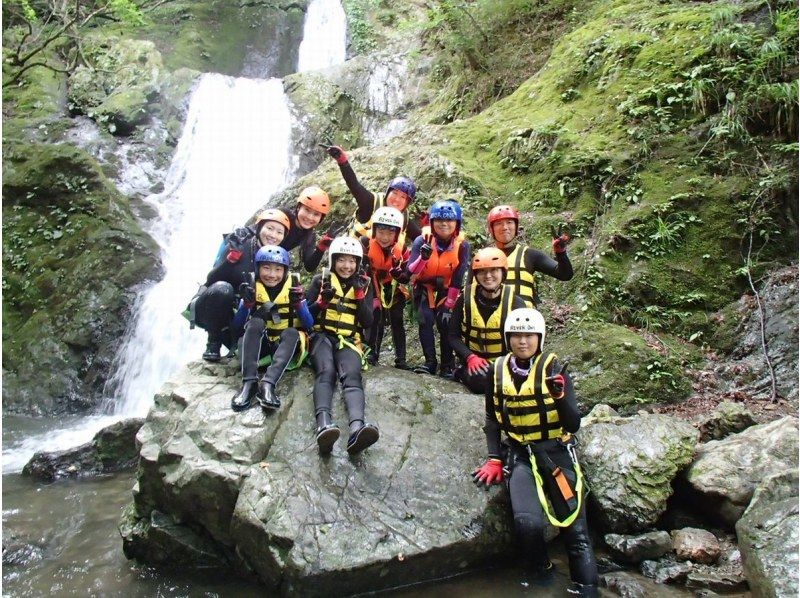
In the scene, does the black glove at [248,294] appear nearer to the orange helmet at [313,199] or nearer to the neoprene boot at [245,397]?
the neoprene boot at [245,397]

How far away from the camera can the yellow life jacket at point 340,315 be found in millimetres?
4871

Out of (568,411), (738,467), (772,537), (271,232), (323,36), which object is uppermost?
(323,36)

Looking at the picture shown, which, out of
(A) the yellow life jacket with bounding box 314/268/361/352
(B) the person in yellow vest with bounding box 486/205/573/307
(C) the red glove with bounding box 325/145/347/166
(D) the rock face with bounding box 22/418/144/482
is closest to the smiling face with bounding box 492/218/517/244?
(B) the person in yellow vest with bounding box 486/205/573/307

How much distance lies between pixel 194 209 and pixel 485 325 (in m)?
9.93

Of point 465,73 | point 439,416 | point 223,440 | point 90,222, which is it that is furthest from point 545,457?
point 90,222

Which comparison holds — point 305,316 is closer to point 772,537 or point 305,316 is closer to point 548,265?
point 548,265

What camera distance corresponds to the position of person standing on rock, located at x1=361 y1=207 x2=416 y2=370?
5.32 meters

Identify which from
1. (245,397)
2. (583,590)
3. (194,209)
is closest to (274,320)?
(245,397)

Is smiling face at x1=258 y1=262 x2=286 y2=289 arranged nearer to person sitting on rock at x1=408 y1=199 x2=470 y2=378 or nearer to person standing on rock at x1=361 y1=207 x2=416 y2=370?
person standing on rock at x1=361 y1=207 x2=416 y2=370

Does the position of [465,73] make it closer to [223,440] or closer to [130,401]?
[130,401]

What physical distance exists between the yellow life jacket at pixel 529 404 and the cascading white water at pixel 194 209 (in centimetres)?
598

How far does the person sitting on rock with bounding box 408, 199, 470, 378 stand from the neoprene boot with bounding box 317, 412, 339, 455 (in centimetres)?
167

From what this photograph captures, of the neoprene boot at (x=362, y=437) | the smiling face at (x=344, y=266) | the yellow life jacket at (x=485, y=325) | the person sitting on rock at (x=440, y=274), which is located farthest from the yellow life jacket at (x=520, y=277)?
the neoprene boot at (x=362, y=437)

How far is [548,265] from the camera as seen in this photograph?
5.11 meters
